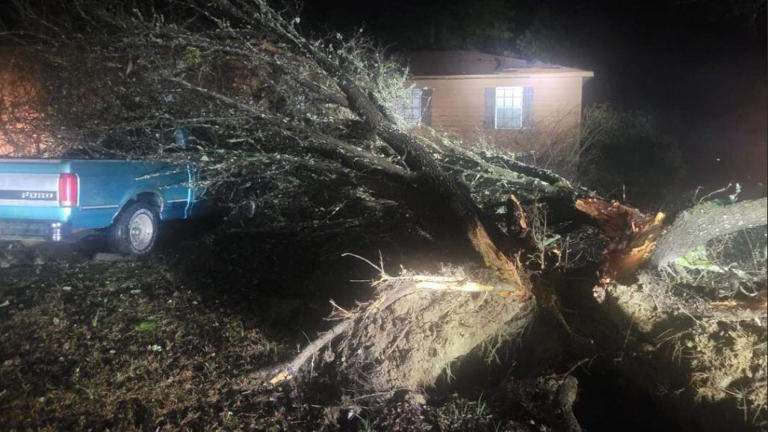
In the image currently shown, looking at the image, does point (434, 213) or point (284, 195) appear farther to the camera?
point (284, 195)

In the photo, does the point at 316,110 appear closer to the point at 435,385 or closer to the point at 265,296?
the point at 265,296

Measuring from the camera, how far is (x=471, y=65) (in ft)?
54.5

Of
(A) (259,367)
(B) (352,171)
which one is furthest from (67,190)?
(A) (259,367)

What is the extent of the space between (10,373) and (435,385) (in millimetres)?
2965

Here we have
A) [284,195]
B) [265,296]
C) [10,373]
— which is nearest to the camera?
[10,373]

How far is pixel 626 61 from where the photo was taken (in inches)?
1041

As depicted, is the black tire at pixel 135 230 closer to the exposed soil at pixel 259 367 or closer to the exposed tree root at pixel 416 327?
the exposed soil at pixel 259 367

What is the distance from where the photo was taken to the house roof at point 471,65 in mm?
Result: 15508

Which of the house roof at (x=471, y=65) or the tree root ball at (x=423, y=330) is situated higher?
the house roof at (x=471, y=65)

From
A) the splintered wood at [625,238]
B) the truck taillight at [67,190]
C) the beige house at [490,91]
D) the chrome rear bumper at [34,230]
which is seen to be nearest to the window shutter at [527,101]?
the beige house at [490,91]

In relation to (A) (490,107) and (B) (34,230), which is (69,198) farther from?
(A) (490,107)

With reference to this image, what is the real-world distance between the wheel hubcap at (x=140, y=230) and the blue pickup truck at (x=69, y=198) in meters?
0.05

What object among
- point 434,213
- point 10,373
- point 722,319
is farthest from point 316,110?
point 722,319

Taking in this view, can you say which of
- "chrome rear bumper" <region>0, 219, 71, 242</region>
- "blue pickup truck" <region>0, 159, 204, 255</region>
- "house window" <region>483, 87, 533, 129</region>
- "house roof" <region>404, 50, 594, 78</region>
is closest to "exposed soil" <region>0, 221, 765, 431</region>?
"chrome rear bumper" <region>0, 219, 71, 242</region>
